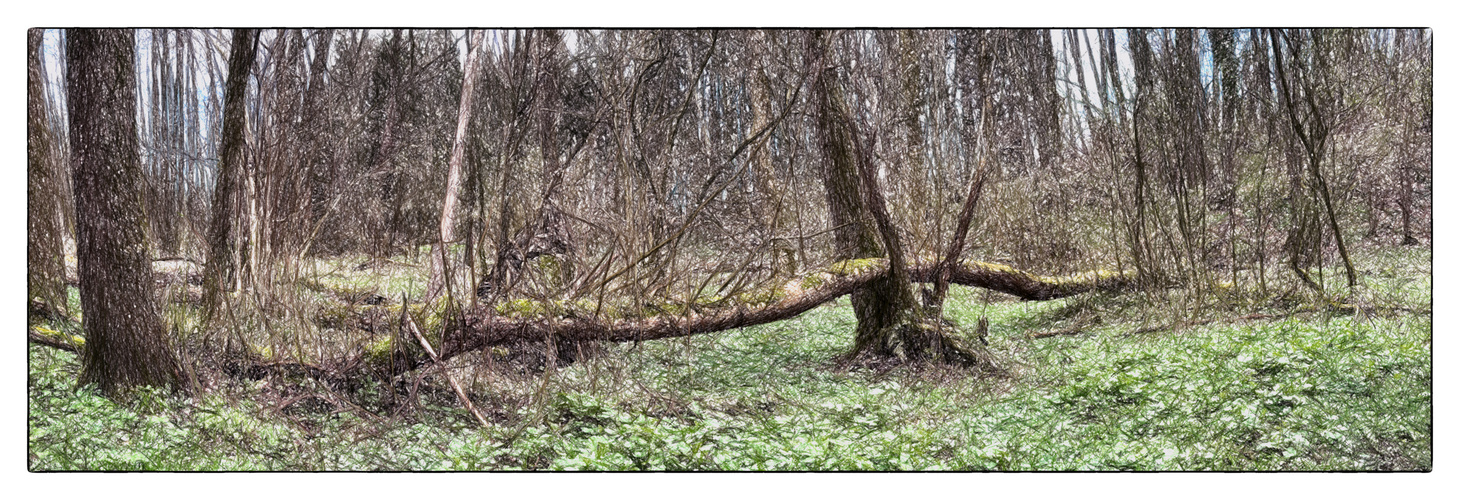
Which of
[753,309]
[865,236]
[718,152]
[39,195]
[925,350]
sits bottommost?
[925,350]

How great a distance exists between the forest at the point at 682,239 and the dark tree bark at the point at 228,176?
1cm

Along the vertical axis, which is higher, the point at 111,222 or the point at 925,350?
the point at 111,222

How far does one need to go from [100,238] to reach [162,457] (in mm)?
1003

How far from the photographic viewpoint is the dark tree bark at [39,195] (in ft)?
12.1

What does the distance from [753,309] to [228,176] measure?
2.41 metres

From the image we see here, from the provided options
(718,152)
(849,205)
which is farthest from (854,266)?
(718,152)

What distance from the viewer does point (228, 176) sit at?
12.2 feet

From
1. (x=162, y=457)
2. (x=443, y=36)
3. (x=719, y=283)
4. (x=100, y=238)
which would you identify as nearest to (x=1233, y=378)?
(x=719, y=283)

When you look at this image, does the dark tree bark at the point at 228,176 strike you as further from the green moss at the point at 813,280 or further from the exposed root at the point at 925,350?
the exposed root at the point at 925,350

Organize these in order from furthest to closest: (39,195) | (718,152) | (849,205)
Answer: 1. (849,205)
2. (718,152)
3. (39,195)

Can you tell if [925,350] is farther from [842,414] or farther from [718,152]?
[718,152]

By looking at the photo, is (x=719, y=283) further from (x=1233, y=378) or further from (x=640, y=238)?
(x=1233, y=378)

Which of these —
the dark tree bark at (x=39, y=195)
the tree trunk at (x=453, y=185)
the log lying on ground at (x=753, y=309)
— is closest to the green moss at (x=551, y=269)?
the log lying on ground at (x=753, y=309)

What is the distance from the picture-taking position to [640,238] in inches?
155
